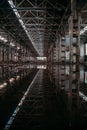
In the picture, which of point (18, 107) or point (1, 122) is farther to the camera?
point (18, 107)

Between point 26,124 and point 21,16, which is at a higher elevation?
point 21,16

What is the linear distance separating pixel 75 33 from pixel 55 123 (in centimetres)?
1253

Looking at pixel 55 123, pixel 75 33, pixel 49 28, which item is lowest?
pixel 55 123

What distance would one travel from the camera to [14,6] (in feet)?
61.1

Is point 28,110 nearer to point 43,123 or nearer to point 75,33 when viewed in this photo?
point 43,123

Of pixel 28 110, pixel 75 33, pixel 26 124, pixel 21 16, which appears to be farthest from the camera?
pixel 21 16

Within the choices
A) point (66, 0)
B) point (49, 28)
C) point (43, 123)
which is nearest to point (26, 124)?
point (43, 123)

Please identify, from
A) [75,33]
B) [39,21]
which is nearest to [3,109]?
[75,33]

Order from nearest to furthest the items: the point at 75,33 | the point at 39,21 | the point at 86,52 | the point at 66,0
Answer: the point at 75,33
the point at 66,0
the point at 39,21
the point at 86,52

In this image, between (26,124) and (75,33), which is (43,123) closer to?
(26,124)

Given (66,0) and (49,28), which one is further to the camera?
(49,28)

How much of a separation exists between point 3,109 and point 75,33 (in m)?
11.8

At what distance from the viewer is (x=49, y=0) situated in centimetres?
1819

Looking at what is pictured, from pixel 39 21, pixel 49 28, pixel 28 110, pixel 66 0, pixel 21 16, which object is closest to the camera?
pixel 28 110
